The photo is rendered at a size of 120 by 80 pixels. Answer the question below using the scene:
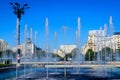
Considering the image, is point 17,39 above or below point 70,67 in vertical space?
above

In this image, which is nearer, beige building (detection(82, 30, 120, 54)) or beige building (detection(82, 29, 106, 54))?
beige building (detection(82, 30, 120, 54))

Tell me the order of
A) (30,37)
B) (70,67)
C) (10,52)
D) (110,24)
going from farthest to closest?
(10,52) < (70,67) < (30,37) < (110,24)

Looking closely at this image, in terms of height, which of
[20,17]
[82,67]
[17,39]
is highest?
[20,17]

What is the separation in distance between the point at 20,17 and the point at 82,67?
42.0ft

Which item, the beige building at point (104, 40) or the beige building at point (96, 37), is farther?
the beige building at point (96, 37)

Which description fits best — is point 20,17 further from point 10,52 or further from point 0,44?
point 0,44

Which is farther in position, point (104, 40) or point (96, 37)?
point (96, 37)

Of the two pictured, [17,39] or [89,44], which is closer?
[17,39]

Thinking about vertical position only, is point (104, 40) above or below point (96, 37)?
below

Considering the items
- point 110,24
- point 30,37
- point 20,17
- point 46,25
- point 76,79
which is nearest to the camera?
point 76,79

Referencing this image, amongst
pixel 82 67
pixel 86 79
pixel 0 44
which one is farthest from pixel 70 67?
pixel 0 44

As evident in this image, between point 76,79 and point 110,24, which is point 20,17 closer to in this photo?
point 110,24

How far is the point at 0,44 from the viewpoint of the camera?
10188cm

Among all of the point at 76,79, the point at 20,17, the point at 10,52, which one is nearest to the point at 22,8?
the point at 20,17
